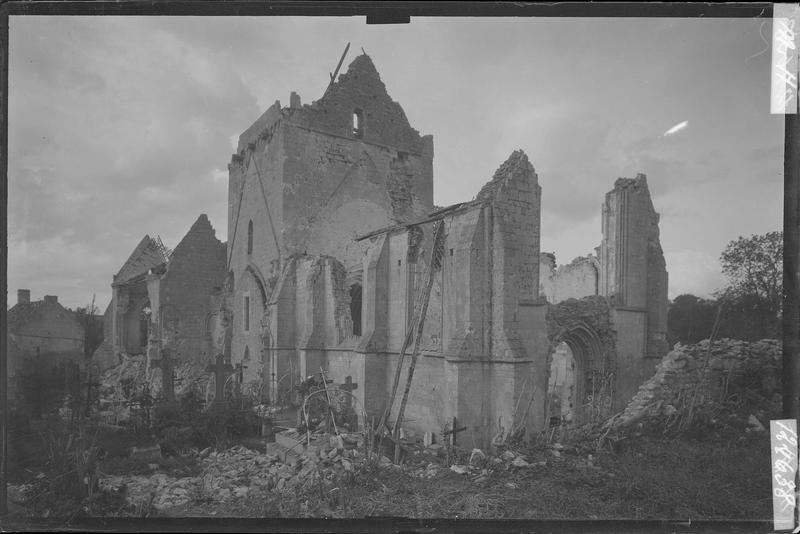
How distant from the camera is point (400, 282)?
1344cm

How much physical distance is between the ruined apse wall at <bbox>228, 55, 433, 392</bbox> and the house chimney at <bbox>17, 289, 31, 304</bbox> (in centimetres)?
1083

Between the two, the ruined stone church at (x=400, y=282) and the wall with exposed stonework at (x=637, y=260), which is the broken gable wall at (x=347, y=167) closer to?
the ruined stone church at (x=400, y=282)

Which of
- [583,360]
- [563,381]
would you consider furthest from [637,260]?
[563,381]

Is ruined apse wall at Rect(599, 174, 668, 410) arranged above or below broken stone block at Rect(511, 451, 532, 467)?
above

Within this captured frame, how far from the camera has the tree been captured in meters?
8.70

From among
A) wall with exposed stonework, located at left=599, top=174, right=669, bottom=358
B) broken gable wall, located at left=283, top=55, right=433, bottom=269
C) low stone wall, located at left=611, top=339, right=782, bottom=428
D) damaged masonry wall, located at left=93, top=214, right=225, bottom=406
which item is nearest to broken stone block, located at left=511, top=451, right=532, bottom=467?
low stone wall, located at left=611, top=339, right=782, bottom=428

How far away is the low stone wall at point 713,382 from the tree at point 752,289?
602 millimetres

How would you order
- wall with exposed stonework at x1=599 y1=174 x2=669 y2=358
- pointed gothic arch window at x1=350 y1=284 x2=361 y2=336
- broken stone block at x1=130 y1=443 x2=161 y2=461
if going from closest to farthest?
broken stone block at x1=130 y1=443 x2=161 y2=461 → wall with exposed stonework at x1=599 y1=174 x2=669 y2=358 → pointed gothic arch window at x1=350 y1=284 x2=361 y2=336

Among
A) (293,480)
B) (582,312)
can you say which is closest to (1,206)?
(293,480)

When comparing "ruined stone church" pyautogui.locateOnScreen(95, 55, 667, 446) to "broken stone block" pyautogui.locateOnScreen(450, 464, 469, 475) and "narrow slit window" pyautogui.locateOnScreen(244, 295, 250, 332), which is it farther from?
"broken stone block" pyautogui.locateOnScreen(450, 464, 469, 475)

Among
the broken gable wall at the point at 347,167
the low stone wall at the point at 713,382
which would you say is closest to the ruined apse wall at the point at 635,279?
the low stone wall at the point at 713,382

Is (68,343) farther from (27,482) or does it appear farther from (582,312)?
(582,312)

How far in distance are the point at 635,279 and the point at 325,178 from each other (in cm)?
1243

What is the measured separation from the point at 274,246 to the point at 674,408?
50.3 ft
